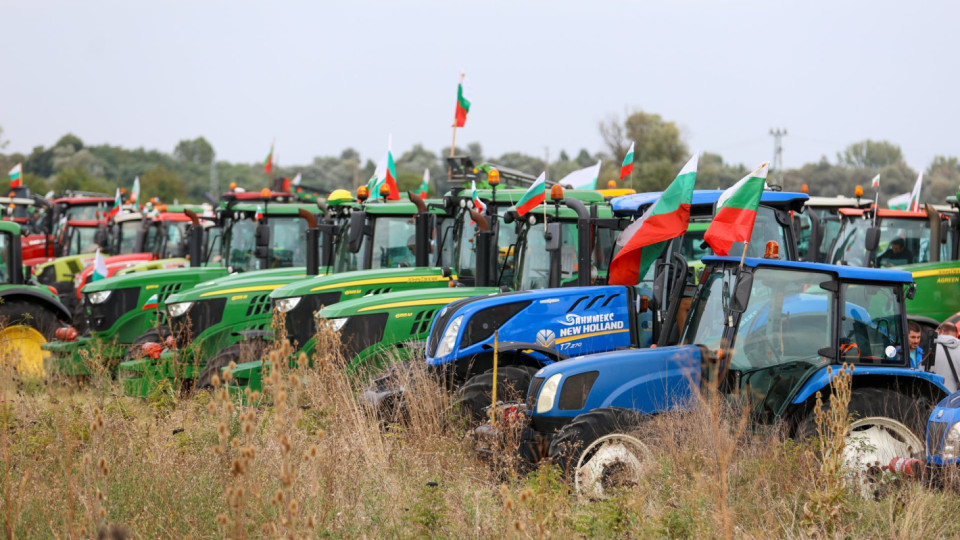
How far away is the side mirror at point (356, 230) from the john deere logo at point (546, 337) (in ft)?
13.2

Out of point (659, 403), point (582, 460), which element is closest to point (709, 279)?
point (659, 403)

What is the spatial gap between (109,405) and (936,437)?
6326 mm

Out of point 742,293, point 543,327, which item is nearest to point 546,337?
point 543,327

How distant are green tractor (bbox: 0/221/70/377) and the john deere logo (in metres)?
7.56

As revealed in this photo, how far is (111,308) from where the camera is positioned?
575 inches

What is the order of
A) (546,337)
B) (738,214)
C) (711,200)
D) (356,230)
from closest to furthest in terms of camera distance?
(738,214), (546,337), (711,200), (356,230)

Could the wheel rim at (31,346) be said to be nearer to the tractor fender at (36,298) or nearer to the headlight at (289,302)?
the tractor fender at (36,298)

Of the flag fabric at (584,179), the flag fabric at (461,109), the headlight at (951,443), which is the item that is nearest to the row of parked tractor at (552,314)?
the headlight at (951,443)

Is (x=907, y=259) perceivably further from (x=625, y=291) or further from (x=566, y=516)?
(x=566, y=516)

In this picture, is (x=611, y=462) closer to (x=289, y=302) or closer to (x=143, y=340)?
(x=289, y=302)

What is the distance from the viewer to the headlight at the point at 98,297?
14.5 metres

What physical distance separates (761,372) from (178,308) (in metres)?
8.37

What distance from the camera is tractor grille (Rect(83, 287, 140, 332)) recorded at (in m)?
14.5

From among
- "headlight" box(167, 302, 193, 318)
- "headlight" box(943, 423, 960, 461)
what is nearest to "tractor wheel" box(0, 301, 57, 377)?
"headlight" box(167, 302, 193, 318)
